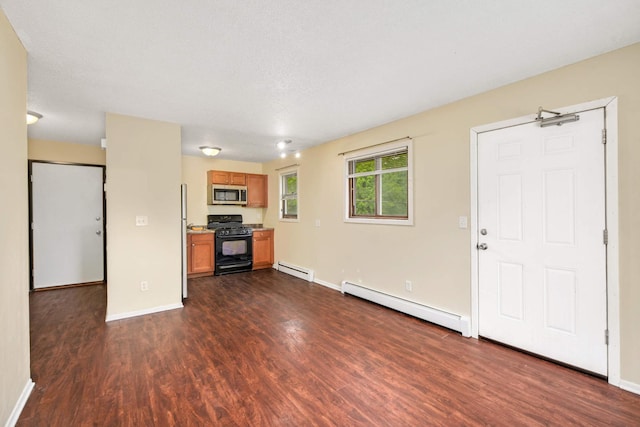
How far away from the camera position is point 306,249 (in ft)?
17.4

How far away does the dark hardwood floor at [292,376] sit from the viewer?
1749 mm

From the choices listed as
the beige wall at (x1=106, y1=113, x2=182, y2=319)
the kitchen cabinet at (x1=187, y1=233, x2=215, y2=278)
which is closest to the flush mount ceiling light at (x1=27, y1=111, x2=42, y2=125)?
the beige wall at (x1=106, y1=113, x2=182, y2=319)

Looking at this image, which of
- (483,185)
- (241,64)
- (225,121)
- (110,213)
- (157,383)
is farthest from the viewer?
(225,121)

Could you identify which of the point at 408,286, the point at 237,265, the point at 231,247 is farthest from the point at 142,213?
the point at 408,286

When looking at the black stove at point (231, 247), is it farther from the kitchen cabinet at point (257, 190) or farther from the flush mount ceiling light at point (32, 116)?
the flush mount ceiling light at point (32, 116)

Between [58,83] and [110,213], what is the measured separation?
1.41 m

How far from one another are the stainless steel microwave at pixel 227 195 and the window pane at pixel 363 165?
2.87m

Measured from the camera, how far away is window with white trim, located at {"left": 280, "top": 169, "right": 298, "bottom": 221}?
5.89 m

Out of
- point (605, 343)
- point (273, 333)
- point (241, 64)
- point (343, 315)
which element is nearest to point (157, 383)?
point (273, 333)

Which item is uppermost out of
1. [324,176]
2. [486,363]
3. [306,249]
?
[324,176]

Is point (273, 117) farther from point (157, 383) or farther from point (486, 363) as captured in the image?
point (486, 363)

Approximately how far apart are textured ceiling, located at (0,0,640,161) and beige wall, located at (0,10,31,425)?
0.28m

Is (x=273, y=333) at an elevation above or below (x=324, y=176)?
below

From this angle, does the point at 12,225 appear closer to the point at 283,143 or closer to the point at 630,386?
the point at 283,143
